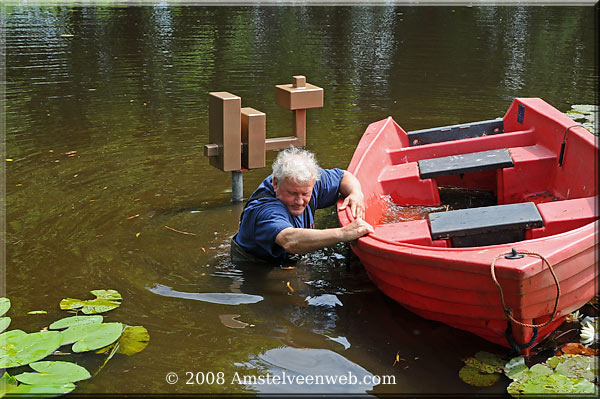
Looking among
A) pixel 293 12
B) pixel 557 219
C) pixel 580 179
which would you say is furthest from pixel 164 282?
pixel 293 12

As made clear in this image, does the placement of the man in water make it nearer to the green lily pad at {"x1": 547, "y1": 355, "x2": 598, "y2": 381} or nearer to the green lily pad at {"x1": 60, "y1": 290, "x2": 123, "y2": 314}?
the green lily pad at {"x1": 60, "y1": 290, "x2": 123, "y2": 314}

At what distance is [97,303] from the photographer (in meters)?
4.51

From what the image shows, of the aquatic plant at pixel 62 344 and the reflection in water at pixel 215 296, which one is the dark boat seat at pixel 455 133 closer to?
the reflection in water at pixel 215 296

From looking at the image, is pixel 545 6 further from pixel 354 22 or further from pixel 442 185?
pixel 442 185

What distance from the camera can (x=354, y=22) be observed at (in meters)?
17.5

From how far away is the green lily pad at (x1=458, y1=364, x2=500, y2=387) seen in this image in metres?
3.70

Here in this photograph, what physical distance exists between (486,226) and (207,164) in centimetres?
380

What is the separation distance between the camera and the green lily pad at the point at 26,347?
12.3 ft

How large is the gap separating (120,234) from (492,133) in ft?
10.7

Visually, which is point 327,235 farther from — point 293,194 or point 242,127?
point 242,127

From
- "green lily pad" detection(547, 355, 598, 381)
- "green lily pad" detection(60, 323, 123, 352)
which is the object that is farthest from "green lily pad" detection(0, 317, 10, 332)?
"green lily pad" detection(547, 355, 598, 381)

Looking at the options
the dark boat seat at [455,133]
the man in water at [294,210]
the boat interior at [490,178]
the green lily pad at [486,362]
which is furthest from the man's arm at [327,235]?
the dark boat seat at [455,133]

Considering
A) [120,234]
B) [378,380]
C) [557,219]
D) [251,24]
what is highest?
[251,24]

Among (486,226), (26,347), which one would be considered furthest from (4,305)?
(486,226)
